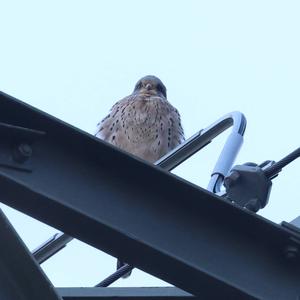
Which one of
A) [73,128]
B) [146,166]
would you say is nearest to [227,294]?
[146,166]

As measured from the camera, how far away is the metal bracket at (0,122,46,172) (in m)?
2.87

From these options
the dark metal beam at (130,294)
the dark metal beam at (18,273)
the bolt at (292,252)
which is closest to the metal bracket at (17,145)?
the dark metal beam at (18,273)

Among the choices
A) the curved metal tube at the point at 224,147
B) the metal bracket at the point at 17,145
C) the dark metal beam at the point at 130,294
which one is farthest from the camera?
the curved metal tube at the point at 224,147

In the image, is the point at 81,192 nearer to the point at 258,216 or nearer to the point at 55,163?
the point at 55,163

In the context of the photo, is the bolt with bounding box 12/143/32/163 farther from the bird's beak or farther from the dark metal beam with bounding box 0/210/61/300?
the bird's beak

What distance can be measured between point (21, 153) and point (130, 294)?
0.65 meters

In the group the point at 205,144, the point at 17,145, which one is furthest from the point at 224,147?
the point at 17,145

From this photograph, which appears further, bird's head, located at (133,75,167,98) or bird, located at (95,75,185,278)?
bird's head, located at (133,75,167,98)

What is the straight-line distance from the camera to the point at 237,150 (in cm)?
385

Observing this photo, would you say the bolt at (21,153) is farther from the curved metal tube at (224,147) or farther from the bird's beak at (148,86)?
the bird's beak at (148,86)

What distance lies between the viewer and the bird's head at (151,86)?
992 cm

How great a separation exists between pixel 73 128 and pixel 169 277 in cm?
50

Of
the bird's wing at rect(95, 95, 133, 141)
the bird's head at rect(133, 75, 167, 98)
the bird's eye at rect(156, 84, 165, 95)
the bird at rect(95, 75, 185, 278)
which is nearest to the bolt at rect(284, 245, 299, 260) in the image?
the bird at rect(95, 75, 185, 278)

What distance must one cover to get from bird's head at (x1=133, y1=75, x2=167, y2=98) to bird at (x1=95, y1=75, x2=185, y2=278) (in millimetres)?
249
